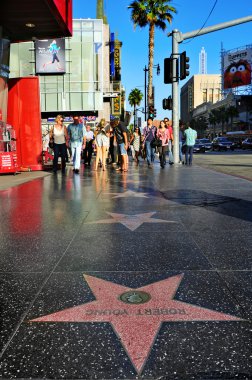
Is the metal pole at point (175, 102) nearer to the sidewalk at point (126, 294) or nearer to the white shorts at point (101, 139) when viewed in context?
the white shorts at point (101, 139)

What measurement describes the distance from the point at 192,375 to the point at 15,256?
2.37 m

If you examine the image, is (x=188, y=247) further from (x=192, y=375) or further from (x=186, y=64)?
(x=186, y=64)

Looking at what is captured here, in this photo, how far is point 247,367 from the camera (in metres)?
1.90

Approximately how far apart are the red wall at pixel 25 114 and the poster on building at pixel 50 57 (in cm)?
2363

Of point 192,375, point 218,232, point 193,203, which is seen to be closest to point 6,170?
point 193,203

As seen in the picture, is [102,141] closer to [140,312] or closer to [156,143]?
[156,143]

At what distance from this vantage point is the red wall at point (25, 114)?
13820mm

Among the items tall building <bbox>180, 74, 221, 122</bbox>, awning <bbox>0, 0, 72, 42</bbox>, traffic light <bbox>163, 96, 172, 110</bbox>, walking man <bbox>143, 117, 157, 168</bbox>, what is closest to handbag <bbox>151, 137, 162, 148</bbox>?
walking man <bbox>143, 117, 157, 168</bbox>

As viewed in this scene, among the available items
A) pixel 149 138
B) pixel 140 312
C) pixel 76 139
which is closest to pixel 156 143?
pixel 149 138

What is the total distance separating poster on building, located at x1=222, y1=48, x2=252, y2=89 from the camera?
304ft

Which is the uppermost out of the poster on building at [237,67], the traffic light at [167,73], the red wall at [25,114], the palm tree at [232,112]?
the poster on building at [237,67]

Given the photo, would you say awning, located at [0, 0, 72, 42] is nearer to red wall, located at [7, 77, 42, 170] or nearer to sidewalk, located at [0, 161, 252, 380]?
red wall, located at [7, 77, 42, 170]

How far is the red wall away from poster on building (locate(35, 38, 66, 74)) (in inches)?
930

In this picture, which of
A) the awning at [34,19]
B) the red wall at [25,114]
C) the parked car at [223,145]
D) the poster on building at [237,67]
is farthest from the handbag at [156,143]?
the poster on building at [237,67]
